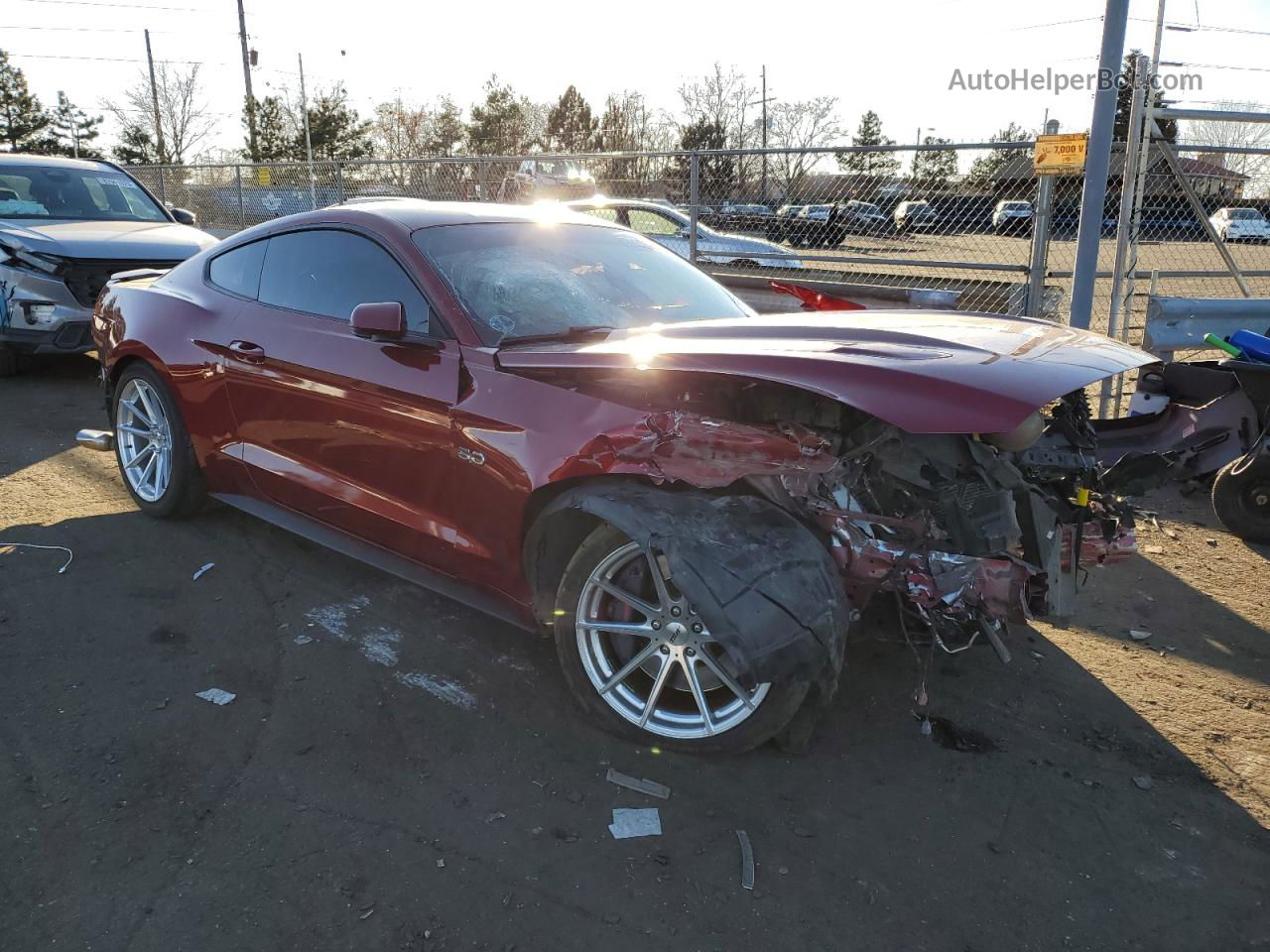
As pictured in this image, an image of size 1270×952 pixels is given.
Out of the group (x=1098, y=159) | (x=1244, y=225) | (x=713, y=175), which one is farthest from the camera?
(x=713, y=175)

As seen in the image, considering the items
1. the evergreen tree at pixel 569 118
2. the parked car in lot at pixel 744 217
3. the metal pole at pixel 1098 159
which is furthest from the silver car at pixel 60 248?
the evergreen tree at pixel 569 118

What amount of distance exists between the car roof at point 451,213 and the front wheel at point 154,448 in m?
1.45

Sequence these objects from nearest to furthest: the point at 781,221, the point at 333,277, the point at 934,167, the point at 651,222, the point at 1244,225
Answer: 1. the point at 333,277
2. the point at 934,167
3. the point at 1244,225
4. the point at 781,221
5. the point at 651,222

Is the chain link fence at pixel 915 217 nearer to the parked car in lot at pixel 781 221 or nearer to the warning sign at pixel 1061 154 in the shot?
the parked car in lot at pixel 781 221

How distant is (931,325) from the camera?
129 inches

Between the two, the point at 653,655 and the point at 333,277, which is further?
the point at 333,277

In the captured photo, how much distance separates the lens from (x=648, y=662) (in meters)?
3.08

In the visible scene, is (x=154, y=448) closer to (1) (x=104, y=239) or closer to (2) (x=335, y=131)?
(1) (x=104, y=239)

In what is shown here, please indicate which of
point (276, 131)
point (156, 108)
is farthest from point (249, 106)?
point (156, 108)

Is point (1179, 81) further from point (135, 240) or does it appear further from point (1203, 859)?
point (135, 240)

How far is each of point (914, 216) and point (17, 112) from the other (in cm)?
5525

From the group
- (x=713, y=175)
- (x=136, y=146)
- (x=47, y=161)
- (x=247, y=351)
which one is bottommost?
(x=247, y=351)

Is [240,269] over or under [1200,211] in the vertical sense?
under

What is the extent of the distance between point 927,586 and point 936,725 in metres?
0.72
